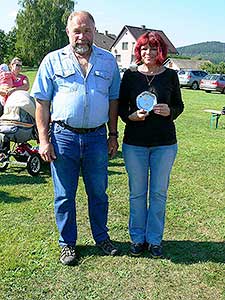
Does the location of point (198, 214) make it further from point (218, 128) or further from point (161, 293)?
point (218, 128)

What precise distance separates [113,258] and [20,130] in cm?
265

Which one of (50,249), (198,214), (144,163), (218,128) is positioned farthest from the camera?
(218,128)

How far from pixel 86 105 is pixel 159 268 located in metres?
1.44

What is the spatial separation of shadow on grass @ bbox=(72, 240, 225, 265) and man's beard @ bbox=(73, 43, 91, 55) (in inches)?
66.4

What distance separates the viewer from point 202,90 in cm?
2844

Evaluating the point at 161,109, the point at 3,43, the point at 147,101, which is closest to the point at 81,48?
the point at 147,101

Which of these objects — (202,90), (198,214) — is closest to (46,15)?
(202,90)

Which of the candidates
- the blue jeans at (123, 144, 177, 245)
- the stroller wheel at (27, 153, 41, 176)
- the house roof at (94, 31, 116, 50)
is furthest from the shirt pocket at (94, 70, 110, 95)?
the house roof at (94, 31, 116, 50)

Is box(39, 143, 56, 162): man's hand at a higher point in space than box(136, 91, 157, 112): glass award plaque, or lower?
lower

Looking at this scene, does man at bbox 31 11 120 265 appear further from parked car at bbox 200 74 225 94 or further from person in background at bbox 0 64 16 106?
parked car at bbox 200 74 225 94

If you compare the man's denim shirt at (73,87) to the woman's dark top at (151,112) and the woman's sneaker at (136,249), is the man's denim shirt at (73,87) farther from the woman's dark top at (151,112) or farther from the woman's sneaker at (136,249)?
the woman's sneaker at (136,249)

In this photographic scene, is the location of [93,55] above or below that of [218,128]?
above

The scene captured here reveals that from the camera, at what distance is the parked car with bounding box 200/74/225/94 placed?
85.2ft

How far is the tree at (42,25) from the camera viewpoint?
4962cm
